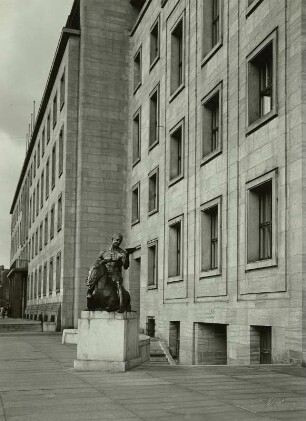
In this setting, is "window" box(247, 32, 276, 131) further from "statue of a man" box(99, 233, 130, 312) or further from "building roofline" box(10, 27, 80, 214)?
"building roofline" box(10, 27, 80, 214)

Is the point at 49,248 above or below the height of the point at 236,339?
above

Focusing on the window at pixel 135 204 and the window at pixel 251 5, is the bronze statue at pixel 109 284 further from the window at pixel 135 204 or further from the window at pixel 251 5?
the window at pixel 135 204

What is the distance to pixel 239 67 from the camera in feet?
67.1

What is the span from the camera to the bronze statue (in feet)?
46.1

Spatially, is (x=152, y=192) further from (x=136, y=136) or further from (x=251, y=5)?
(x=251, y=5)

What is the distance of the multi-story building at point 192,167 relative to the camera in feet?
56.0

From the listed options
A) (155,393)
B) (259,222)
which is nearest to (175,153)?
(259,222)

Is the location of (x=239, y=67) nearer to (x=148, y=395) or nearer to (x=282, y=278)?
(x=282, y=278)

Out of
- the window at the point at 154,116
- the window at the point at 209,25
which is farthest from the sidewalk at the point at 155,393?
the window at the point at 154,116

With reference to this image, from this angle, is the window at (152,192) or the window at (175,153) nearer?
the window at (175,153)

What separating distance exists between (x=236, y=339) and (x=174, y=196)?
8634 mm

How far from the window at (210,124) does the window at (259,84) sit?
122 inches

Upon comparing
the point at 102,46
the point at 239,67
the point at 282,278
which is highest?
the point at 102,46

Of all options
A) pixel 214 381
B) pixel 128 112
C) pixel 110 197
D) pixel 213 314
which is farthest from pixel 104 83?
pixel 214 381
